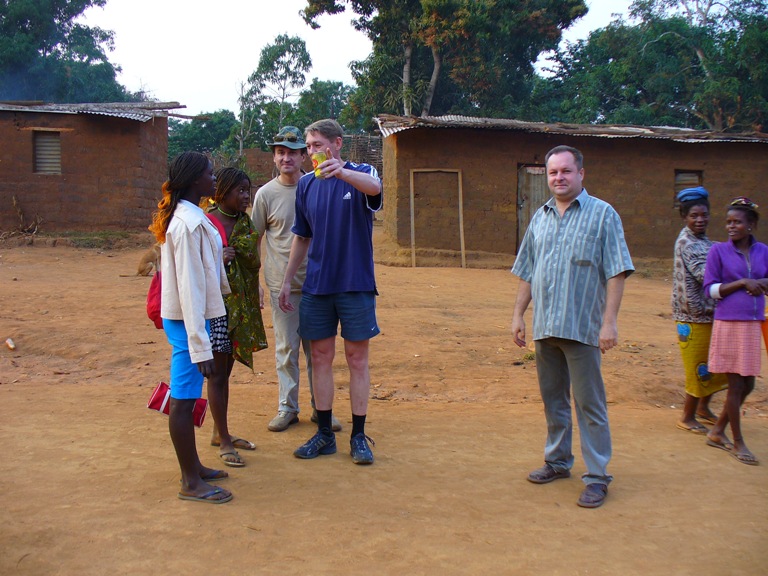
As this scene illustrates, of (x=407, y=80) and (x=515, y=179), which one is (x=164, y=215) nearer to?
(x=515, y=179)

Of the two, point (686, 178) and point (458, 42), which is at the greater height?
point (458, 42)

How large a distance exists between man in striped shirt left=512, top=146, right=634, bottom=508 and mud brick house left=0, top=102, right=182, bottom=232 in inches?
527

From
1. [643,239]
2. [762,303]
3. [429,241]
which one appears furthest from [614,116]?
[762,303]

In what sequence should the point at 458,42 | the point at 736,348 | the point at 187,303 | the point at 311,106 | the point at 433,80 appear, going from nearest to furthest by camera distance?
the point at 187,303 < the point at 736,348 < the point at 458,42 < the point at 433,80 < the point at 311,106

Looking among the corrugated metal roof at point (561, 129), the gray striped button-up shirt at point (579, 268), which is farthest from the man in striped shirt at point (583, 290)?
the corrugated metal roof at point (561, 129)

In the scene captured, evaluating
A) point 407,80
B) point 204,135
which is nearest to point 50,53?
point 204,135

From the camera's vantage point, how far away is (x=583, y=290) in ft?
11.3

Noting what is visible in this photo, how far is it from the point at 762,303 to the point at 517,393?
6.56ft

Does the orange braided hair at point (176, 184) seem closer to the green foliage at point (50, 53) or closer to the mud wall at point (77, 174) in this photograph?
the mud wall at point (77, 174)

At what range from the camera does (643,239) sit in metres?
14.6

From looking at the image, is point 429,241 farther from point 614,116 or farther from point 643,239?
point 614,116

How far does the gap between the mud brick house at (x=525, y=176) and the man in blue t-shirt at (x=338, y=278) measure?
985 cm

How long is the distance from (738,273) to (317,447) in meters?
2.62

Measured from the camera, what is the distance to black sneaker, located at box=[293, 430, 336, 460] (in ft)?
12.6
